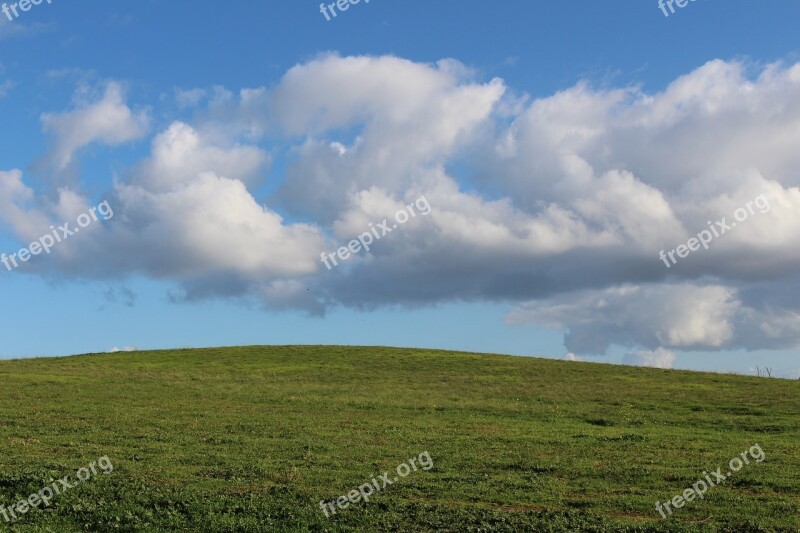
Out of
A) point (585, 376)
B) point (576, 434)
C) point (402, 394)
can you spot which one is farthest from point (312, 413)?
point (585, 376)

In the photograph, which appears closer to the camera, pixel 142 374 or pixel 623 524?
pixel 623 524

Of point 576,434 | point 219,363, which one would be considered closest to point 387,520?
point 576,434

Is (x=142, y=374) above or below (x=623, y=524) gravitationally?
above

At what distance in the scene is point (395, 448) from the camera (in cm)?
3497

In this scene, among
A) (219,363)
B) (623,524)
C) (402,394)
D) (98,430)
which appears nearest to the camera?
(623,524)

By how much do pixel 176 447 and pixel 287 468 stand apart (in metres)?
7.11

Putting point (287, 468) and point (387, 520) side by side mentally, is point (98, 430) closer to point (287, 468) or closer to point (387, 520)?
point (287, 468)

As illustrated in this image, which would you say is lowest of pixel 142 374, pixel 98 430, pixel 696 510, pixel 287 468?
pixel 696 510

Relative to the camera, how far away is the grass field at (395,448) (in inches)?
895

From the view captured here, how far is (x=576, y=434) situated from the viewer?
40.7 metres

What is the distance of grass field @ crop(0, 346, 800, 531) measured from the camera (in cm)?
2273

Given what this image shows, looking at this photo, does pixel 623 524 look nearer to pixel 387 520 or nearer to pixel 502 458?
pixel 387 520

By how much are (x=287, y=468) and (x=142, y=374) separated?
45.6m

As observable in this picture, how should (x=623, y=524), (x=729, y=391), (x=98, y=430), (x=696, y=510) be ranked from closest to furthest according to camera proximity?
(x=623, y=524) < (x=696, y=510) < (x=98, y=430) < (x=729, y=391)
